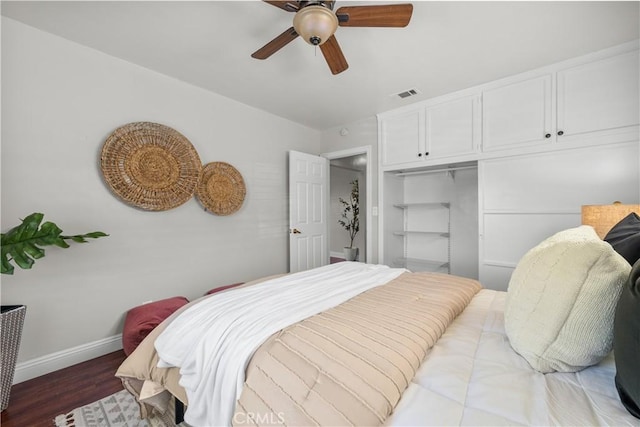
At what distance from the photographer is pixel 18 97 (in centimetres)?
189

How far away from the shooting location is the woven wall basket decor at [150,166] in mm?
2258

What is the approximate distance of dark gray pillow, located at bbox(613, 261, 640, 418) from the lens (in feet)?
1.91

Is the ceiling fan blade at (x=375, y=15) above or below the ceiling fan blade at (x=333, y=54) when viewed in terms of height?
above

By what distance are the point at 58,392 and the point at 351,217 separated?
5076mm

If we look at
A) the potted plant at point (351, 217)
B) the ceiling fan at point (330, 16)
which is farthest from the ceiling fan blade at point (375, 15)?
the potted plant at point (351, 217)

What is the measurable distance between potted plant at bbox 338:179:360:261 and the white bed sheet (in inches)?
177

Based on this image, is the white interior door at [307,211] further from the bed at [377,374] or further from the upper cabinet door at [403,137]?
the bed at [377,374]

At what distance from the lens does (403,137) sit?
337cm

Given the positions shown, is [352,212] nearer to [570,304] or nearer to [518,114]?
[518,114]

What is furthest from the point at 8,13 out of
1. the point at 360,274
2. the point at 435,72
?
the point at 435,72

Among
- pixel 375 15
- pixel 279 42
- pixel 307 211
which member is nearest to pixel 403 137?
pixel 307 211

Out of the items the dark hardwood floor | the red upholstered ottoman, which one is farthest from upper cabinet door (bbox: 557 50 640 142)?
the dark hardwood floor

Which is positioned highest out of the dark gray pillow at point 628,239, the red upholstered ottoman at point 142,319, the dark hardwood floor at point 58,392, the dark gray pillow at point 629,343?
the dark gray pillow at point 628,239

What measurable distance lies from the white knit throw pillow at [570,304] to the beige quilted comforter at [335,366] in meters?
0.34
